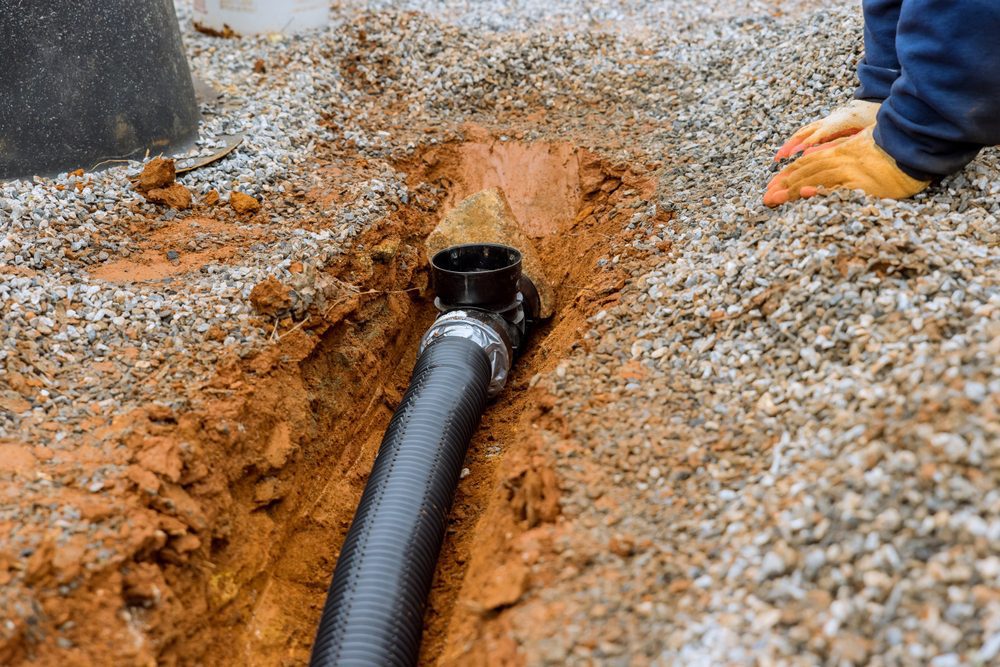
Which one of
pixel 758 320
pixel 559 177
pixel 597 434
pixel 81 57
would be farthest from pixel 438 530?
pixel 81 57

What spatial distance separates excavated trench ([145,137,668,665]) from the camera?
9.98 ft

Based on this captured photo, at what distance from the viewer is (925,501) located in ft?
7.48

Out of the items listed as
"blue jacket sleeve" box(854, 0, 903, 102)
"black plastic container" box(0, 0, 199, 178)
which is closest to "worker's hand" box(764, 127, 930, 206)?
"blue jacket sleeve" box(854, 0, 903, 102)

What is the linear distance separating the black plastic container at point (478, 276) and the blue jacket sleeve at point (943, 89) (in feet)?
6.85

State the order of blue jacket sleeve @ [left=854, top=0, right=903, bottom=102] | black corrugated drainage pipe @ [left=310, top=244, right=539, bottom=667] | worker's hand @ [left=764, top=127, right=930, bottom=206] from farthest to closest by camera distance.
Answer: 1. blue jacket sleeve @ [left=854, top=0, right=903, bottom=102]
2. worker's hand @ [left=764, top=127, right=930, bottom=206]
3. black corrugated drainage pipe @ [left=310, top=244, right=539, bottom=667]

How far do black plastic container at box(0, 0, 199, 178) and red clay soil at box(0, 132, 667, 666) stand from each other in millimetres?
874

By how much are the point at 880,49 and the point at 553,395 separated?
2.67m

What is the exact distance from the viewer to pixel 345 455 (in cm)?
427

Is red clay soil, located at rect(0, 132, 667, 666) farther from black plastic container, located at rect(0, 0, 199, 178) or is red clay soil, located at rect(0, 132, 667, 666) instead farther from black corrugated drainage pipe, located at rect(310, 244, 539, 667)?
black plastic container, located at rect(0, 0, 199, 178)

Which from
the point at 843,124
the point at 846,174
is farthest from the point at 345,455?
the point at 843,124

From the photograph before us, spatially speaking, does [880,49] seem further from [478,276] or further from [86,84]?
[86,84]

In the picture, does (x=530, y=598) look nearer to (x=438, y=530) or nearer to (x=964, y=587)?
(x=438, y=530)

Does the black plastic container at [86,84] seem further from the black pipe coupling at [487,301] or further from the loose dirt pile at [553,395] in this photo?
the black pipe coupling at [487,301]

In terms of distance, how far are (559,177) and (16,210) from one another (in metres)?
3.41
